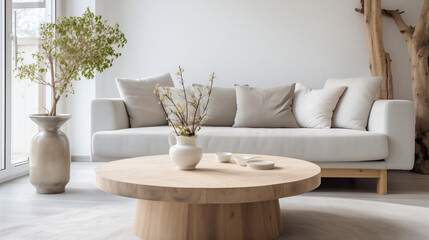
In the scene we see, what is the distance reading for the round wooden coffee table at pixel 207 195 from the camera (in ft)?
5.56

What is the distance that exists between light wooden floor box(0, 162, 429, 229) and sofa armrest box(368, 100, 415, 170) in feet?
0.84

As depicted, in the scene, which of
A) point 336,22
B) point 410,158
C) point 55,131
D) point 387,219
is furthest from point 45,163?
point 336,22

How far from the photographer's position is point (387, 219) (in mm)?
2500

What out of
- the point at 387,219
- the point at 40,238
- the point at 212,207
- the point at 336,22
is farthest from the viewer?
the point at 336,22

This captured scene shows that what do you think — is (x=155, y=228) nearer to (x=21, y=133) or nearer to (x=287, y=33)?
(x=21, y=133)

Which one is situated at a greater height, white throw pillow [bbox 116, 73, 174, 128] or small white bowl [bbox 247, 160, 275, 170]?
white throw pillow [bbox 116, 73, 174, 128]

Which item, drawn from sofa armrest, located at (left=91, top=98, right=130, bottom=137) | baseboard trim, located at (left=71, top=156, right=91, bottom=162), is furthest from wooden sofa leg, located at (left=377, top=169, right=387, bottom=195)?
baseboard trim, located at (left=71, top=156, right=91, bottom=162)

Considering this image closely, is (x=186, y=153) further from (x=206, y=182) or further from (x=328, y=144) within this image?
(x=328, y=144)

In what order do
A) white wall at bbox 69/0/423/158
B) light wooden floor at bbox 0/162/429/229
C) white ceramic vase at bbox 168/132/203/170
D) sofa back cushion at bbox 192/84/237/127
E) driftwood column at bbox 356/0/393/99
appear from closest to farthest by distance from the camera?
white ceramic vase at bbox 168/132/203/170
light wooden floor at bbox 0/162/429/229
sofa back cushion at bbox 192/84/237/127
driftwood column at bbox 356/0/393/99
white wall at bbox 69/0/423/158

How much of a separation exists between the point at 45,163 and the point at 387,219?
2.33 m

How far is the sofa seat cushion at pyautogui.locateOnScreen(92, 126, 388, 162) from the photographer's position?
10.5 ft

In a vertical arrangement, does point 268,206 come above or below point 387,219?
above

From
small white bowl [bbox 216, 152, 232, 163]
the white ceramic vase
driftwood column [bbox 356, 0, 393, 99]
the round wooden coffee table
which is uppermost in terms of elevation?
driftwood column [bbox 356, 0, 393, 99]

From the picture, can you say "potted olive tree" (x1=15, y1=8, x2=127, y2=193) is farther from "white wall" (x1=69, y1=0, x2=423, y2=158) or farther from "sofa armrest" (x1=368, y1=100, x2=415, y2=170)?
"sofa armrest" (x1=368, y1=100, x2=415, y2=170)
